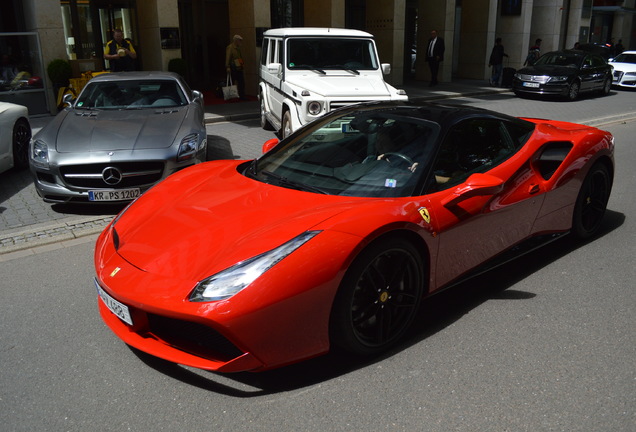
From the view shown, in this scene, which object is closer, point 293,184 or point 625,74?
point 293,184

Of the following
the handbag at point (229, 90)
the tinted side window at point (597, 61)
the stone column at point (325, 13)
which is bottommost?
the handbag at point (229, 90)

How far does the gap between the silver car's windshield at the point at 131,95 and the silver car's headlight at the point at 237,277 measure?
5.62 meters

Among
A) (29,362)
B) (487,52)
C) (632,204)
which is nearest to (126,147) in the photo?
(29,362)

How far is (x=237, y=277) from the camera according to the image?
9.73 ft

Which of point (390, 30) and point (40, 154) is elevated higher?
point (390, 30)

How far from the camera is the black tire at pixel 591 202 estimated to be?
5105 millimetres

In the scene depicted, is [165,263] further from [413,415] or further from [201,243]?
[413,415]

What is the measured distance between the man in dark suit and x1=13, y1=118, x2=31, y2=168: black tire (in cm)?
1545

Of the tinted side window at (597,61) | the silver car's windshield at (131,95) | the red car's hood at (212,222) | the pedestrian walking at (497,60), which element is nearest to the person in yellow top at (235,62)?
the silver car's windshield at (131,95)

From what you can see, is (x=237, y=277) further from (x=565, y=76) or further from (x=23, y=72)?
(x=565, y=76)

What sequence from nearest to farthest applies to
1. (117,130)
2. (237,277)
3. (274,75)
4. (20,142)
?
1. (237,277)
2. (117,130)
3. (20,142)
4. (274,75)

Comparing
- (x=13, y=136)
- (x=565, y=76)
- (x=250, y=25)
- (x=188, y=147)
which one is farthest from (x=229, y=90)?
(x=565, y=76)

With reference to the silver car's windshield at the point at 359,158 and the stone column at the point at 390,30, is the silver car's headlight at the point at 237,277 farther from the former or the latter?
the stone column at the point at 390,30

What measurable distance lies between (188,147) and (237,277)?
4155 millimetres
